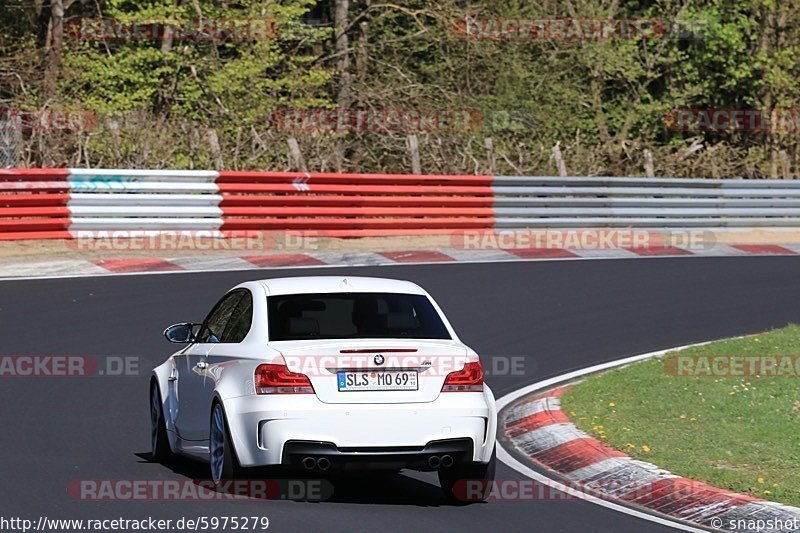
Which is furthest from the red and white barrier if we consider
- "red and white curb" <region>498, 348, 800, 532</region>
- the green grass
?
"red and white curb" <region>498, 348, 800, 532</region>

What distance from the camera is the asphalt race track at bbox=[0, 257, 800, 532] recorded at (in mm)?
8523

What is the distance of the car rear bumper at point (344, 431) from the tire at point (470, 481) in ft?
1.06

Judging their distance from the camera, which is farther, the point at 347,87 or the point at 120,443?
the point at 347,87

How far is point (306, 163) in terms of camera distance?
27438 millimetres

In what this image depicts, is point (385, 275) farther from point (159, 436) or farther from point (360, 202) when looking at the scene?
point (159, 436)

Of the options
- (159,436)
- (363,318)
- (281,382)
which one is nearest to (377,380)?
(281,382)

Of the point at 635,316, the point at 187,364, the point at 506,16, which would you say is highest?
the point at 506,16

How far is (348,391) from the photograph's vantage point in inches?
335

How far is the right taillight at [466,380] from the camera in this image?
28.6ft

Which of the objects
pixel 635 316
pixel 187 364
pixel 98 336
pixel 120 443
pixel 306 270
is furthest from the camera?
pixel 306 270

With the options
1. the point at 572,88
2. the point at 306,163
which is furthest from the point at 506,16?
the point at 306,163

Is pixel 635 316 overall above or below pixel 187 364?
below

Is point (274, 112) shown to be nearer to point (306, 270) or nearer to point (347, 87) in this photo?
point (347, 87)

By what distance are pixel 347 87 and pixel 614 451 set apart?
83.9 feet
